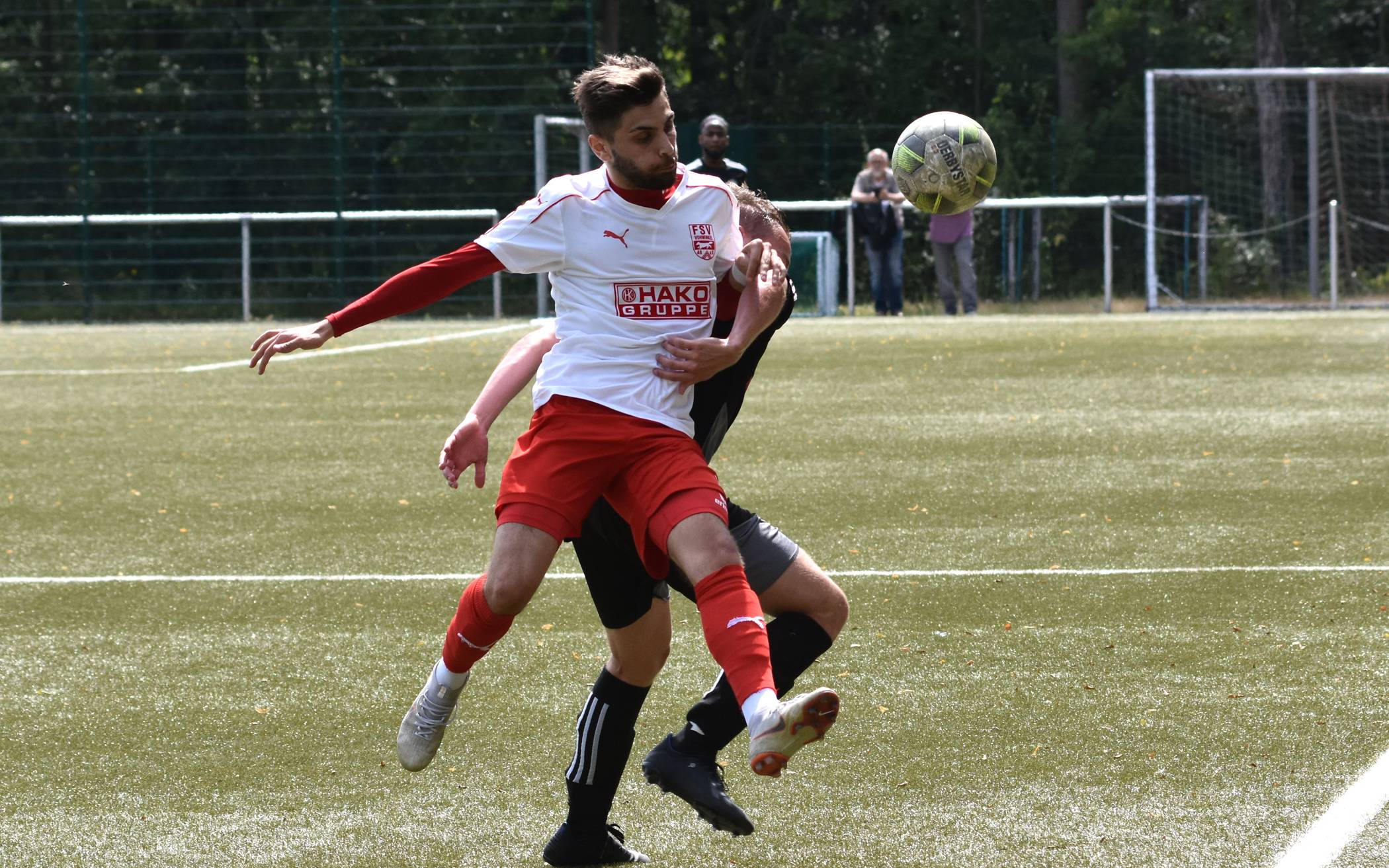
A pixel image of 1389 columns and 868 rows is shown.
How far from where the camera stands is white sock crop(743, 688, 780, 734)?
3502 millimetres

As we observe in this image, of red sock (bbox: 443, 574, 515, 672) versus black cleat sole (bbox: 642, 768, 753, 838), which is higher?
red sock (bbox: 443, 574, 515, 672)

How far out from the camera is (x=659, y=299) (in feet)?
13.7

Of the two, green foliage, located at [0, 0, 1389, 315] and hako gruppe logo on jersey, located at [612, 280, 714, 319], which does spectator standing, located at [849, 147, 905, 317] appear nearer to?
green foliage, located at [0, 0, 1389, 315]

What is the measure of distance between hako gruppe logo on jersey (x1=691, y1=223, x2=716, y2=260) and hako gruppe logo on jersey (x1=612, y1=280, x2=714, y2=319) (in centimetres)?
6

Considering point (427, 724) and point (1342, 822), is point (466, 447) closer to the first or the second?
point (427, 724)

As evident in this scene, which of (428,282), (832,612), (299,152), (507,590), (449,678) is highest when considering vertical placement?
(299,152)

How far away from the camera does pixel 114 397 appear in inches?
534

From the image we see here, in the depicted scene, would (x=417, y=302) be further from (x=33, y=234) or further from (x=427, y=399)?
(x=33, y=234)

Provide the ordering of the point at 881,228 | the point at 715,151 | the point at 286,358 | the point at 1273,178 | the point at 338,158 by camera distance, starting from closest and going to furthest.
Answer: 1. the point at 715,151
2. the point at 286,358
3. the point at 881,228
4. the point at 1273,178
5. the point at 338,158

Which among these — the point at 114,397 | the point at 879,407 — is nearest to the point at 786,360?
the point at 879,407

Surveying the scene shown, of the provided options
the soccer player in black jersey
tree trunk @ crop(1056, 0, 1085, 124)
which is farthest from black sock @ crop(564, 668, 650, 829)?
tree trunk @ crop(1056, 0, 1085, 124)

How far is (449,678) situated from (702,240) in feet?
3.67

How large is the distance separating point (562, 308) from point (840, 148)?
24.5 m

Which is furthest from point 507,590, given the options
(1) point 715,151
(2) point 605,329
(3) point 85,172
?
(3) point 85,172
